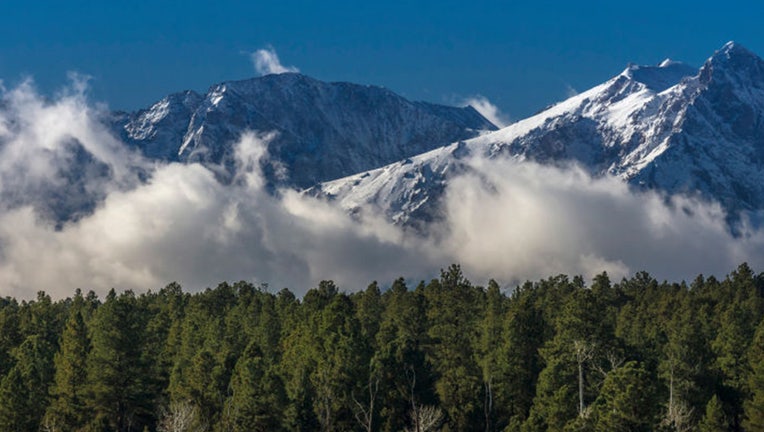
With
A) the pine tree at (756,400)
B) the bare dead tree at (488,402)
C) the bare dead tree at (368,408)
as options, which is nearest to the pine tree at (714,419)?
the pine tree at (756,400)

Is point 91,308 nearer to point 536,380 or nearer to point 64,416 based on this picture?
point 64,416

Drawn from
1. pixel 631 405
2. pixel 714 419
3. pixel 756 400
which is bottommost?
pixel 631 405

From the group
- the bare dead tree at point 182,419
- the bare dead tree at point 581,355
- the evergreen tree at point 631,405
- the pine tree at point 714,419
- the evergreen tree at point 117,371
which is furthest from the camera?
the evergreen tree at point 117,371

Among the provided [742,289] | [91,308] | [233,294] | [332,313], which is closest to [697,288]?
[742,289]

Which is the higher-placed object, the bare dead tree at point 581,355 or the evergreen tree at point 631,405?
the bare dead tree at point 581,355

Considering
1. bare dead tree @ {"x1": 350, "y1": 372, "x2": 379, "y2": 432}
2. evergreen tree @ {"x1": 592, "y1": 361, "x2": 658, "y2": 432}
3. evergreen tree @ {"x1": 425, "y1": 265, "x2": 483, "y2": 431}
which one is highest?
evergreen tree @ {"x1": 425, "y1": 265, "x2": 483, "y2": 431}

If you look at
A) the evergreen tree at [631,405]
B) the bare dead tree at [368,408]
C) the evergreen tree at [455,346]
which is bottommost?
the evergreen tree at [631,405]

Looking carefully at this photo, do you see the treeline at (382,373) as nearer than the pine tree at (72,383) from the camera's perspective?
Yes

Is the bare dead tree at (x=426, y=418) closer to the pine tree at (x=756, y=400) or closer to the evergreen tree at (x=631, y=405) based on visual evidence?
the evergreen tree at (x=631, y=405)

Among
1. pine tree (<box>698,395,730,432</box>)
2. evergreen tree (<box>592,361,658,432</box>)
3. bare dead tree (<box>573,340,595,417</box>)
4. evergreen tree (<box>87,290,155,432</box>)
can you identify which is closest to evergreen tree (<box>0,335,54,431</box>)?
evergreen tree (<box>87,290,155,432</box>)

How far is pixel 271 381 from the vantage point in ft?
294

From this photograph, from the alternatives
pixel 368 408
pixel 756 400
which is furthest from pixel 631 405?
pixel 756 400

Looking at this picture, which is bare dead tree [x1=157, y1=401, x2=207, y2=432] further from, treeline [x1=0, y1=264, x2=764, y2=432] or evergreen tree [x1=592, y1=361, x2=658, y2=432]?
evergreen tree [x1=592, y1=361, x2=658, y2=432]

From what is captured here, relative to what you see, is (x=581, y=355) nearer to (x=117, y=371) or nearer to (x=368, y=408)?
(x=368, y=408)
